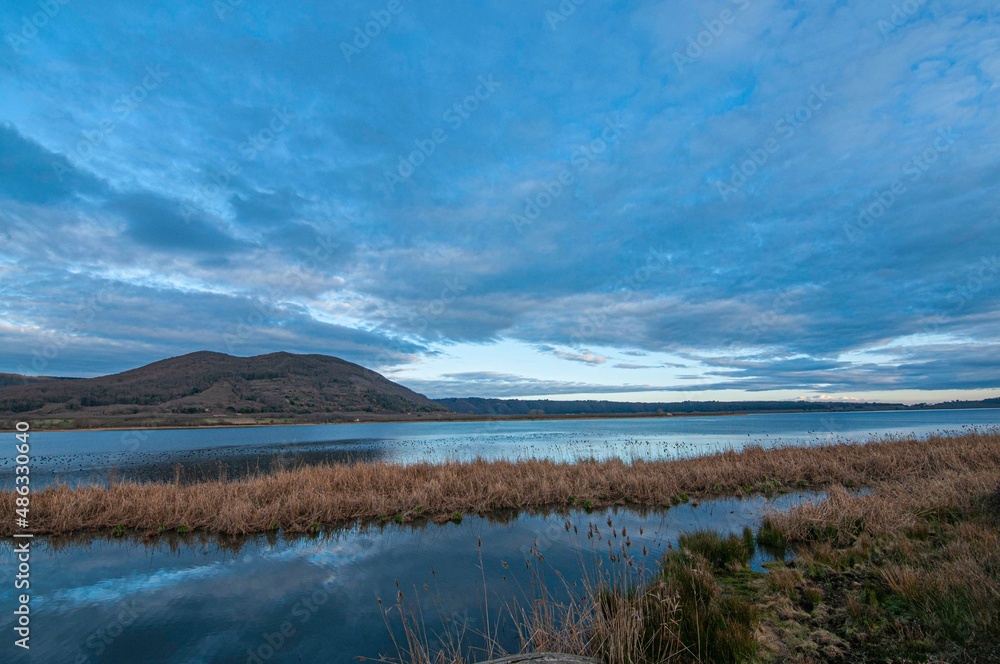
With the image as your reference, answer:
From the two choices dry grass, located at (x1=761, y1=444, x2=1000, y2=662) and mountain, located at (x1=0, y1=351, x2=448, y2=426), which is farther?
mountain, located at (x1=0, y1=351, x2=448, y2=426)

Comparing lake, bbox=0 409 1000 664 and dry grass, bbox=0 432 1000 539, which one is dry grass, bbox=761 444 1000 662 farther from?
lake, bbox=0 409 1000 664

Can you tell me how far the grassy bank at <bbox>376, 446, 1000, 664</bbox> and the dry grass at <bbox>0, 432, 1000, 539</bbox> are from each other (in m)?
2.33

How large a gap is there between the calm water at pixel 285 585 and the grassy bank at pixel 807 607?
0.91 metres

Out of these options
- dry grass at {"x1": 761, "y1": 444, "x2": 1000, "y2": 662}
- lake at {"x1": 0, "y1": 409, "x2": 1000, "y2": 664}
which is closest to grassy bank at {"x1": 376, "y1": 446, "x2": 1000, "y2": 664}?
dry grass at {"x1": 761, "y1": 444, "x2": 1000, "y2": 662}

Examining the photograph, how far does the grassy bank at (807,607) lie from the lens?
5.53 metres

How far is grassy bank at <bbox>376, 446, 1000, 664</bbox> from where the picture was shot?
5.53 metres

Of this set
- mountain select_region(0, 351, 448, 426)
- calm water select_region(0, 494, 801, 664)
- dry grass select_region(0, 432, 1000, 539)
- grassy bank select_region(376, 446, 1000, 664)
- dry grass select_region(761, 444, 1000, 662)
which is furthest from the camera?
mountain select_region(0, 351, 448, 426)

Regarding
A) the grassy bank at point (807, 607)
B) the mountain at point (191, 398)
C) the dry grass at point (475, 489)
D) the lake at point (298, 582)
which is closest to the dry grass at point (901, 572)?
the grassy bank at point (807, 607)

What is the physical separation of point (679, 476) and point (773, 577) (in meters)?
12.0

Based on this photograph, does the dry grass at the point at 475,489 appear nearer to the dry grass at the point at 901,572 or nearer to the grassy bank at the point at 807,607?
the dry grass at the point at 901,572

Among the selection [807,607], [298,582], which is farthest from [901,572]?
[298,582]

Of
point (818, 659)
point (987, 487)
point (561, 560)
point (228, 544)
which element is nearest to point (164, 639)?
point (228, 544)

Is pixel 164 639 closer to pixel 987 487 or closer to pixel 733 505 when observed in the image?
pixel 733 505

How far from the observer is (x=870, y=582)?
7574 millimetres
